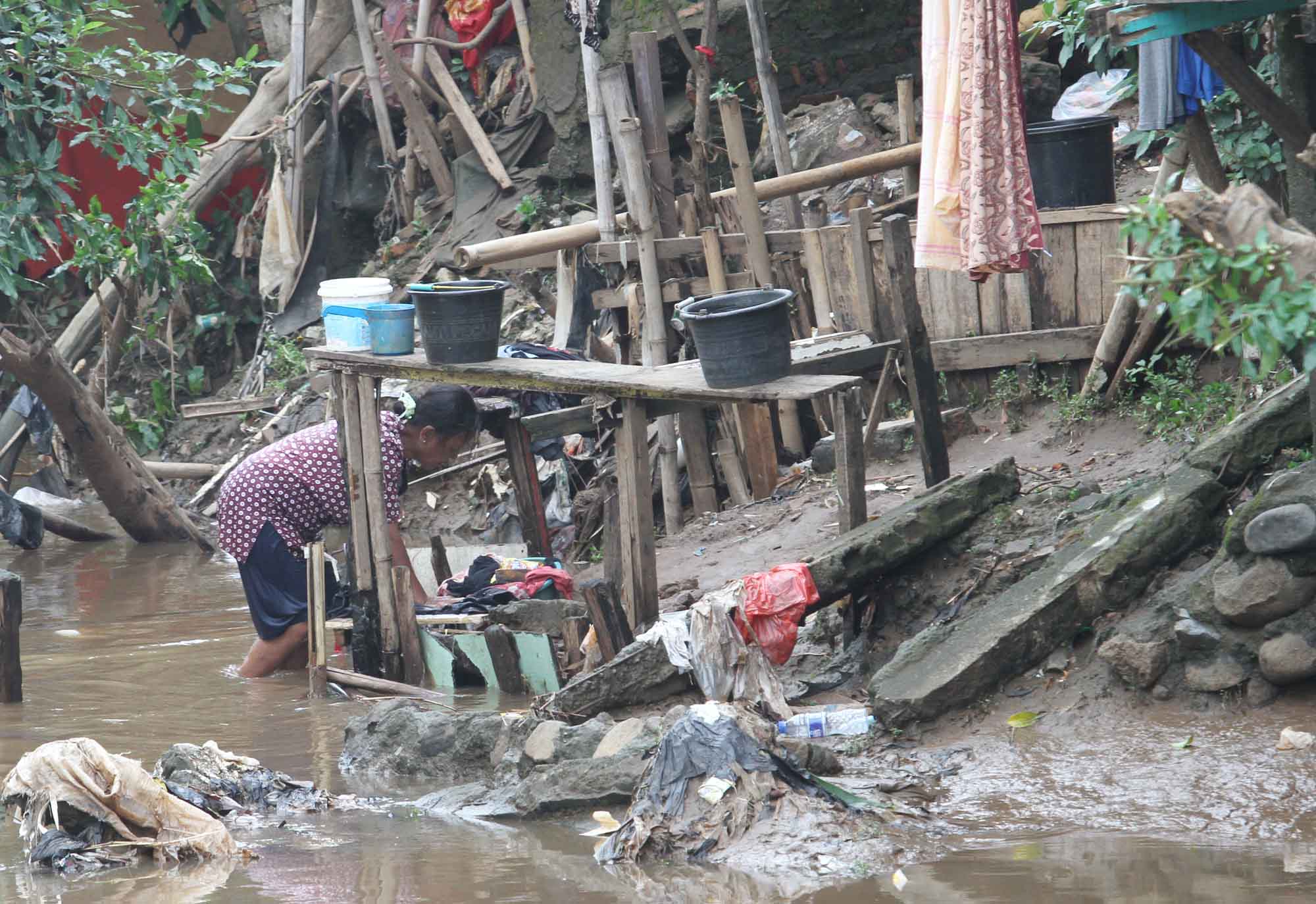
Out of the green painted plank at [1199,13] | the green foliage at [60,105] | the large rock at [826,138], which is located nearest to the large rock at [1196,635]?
the green painted plank at [1199,13]

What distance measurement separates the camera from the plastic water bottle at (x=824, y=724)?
5430mm

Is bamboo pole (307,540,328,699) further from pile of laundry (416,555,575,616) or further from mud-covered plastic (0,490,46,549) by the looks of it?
mud-covered plastic (0,490,46,549)

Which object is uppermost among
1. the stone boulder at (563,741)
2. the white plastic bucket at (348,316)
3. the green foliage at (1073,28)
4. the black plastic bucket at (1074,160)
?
the green foliage at (1073,28)

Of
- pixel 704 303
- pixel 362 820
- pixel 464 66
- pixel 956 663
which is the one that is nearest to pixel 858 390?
pixel 704 303

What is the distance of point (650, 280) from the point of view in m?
8.81

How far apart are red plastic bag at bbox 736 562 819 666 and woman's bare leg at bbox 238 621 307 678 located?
300 cm

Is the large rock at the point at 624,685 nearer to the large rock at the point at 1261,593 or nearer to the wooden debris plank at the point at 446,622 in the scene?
the wooden debris plank at the point at 446,622

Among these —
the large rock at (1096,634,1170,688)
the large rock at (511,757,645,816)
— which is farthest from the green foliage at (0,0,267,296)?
the large rock at (1096,634,1170,688)

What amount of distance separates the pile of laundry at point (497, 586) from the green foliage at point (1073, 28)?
3588mm

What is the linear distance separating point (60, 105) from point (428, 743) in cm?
557

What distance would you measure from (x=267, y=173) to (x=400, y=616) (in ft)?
31.0

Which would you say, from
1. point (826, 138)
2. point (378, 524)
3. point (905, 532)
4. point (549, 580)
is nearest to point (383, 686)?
point (378, 524)

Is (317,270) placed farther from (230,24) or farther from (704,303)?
(704,303)

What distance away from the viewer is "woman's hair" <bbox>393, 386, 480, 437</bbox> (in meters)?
7.35
